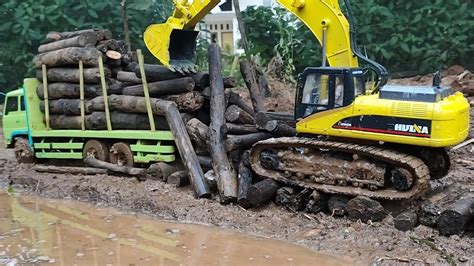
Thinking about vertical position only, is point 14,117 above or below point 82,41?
below

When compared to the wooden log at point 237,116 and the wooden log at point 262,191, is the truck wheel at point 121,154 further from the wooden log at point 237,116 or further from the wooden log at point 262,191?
the wooden log at point 262,191

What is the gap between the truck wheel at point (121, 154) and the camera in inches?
462

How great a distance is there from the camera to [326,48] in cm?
942

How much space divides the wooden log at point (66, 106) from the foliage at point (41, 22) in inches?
316

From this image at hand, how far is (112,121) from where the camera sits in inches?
481

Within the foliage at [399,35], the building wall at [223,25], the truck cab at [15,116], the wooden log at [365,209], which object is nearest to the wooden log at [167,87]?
the truck cab at [15,116]

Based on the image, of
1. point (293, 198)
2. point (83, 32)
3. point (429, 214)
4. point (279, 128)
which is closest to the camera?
point (429, 214)

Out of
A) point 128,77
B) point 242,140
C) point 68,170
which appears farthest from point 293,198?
point 68,170

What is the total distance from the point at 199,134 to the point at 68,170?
3439 mm

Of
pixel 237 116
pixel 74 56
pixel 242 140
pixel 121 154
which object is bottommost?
pixel 121 154

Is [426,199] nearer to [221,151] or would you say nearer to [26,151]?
[221,151]

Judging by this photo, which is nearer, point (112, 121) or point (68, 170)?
point (112, 121)

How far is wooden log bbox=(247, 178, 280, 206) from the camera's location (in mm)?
9125

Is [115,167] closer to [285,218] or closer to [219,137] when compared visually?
[219,137]
